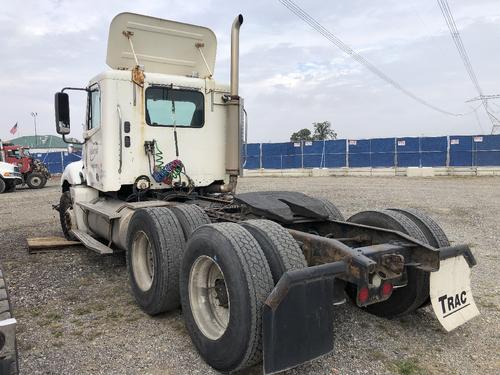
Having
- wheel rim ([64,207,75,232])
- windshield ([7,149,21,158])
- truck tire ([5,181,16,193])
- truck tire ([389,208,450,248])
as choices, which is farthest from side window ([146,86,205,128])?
windshield ([7,149,21,158])

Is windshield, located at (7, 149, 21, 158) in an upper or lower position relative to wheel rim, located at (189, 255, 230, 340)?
upper

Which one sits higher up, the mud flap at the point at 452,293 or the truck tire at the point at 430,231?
the truck tire at the point at 430,231

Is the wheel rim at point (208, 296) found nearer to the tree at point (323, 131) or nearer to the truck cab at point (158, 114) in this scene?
the truck cab at point (158, 114)

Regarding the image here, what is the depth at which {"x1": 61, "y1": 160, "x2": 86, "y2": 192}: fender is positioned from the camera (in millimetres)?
7284

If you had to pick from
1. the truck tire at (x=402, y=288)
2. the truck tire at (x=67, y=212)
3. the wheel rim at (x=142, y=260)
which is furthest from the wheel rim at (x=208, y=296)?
the truck tire at (x=67, y=212)

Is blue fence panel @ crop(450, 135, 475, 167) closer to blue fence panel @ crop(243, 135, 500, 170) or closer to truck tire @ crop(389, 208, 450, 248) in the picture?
blue fence panel @ crop(243, 135, 500, 170)

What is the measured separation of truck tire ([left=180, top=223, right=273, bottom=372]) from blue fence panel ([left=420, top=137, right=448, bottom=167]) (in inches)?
1094

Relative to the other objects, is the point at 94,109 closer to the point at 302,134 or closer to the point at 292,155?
the point at 292,155

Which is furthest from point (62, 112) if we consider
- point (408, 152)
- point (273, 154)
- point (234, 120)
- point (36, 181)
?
point (273, 154)

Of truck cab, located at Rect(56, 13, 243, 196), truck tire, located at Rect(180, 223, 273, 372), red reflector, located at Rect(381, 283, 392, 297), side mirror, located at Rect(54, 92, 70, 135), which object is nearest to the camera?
truck tire, located at Rect(180, 223, 273, 372)

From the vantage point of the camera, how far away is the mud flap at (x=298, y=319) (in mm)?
2746

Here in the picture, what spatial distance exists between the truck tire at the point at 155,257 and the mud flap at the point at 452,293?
221 cm

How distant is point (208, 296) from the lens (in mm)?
3631

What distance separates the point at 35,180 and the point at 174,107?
66.6ft
